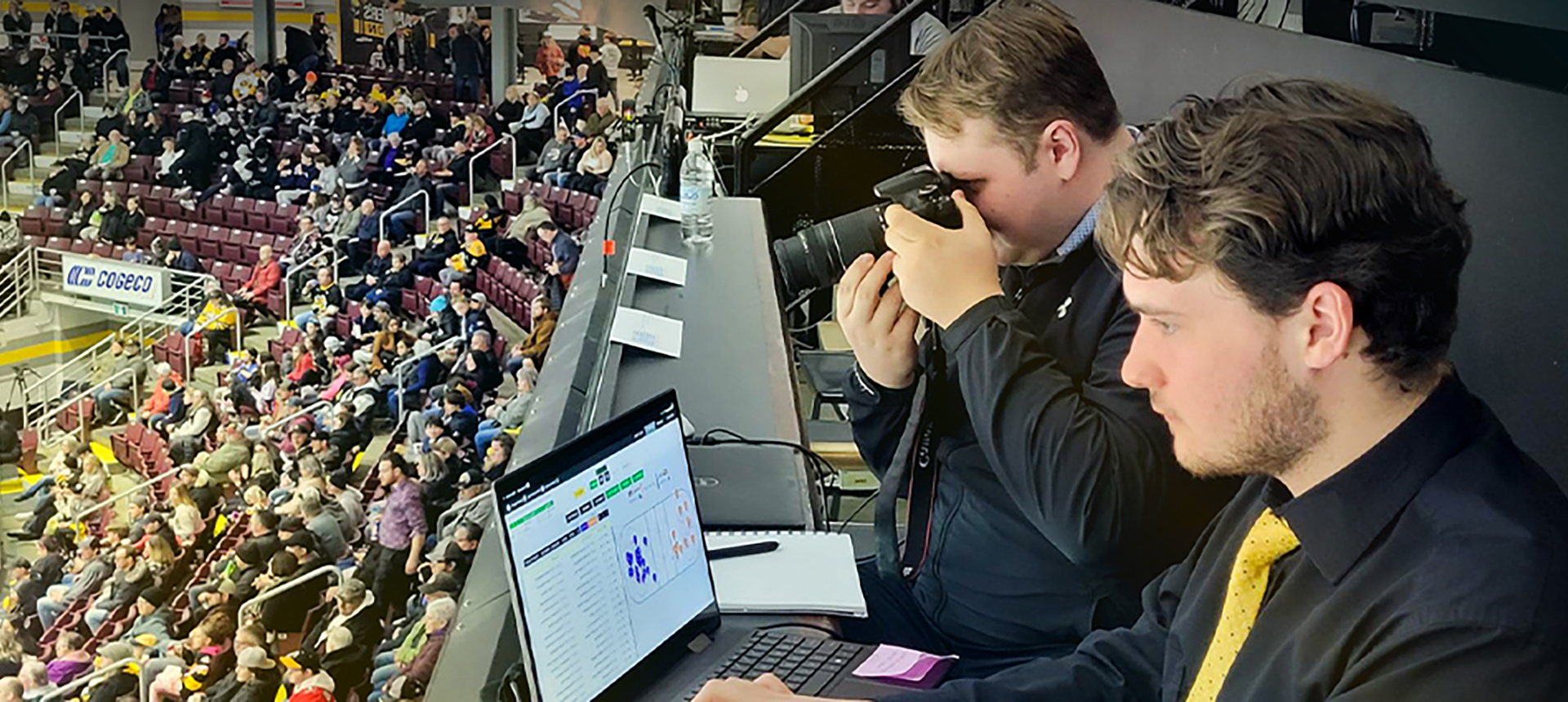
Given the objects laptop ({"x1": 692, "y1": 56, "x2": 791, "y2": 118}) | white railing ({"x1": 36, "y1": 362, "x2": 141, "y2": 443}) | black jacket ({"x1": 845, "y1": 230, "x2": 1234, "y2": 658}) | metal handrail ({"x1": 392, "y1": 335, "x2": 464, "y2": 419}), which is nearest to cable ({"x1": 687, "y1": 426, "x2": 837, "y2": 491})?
black jacket ({"x1": 845, "y1": 230, "x2": 1234, "y2": 658})

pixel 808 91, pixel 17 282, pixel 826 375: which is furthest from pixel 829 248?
pixel 17 282

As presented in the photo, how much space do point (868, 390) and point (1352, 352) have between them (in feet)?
2.83

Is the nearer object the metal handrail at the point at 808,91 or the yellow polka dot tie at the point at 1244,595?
the yellow polka dot tie at the point at 1244,595

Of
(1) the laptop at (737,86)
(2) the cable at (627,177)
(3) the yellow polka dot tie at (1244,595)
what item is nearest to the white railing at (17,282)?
(1) the laptop at (737,86)

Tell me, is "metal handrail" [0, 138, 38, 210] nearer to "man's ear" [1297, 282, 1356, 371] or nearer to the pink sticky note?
the pink sticky note

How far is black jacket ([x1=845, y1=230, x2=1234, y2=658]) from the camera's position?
4.57ft

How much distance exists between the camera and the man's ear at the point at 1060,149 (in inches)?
60.6

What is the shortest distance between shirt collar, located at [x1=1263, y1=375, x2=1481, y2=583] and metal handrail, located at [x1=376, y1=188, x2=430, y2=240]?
38.8 ft

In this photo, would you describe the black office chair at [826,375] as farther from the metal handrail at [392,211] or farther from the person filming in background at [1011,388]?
the metal handrail at [392,211]

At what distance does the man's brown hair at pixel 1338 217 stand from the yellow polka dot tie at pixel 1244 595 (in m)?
0.15

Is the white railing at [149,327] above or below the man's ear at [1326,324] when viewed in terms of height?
below

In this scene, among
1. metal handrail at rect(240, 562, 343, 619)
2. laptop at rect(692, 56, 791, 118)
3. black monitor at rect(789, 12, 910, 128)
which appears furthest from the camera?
metal handrail at rect(240, 562, 343, 619)

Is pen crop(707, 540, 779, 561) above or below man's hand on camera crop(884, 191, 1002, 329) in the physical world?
below

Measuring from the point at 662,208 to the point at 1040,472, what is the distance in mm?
2141
